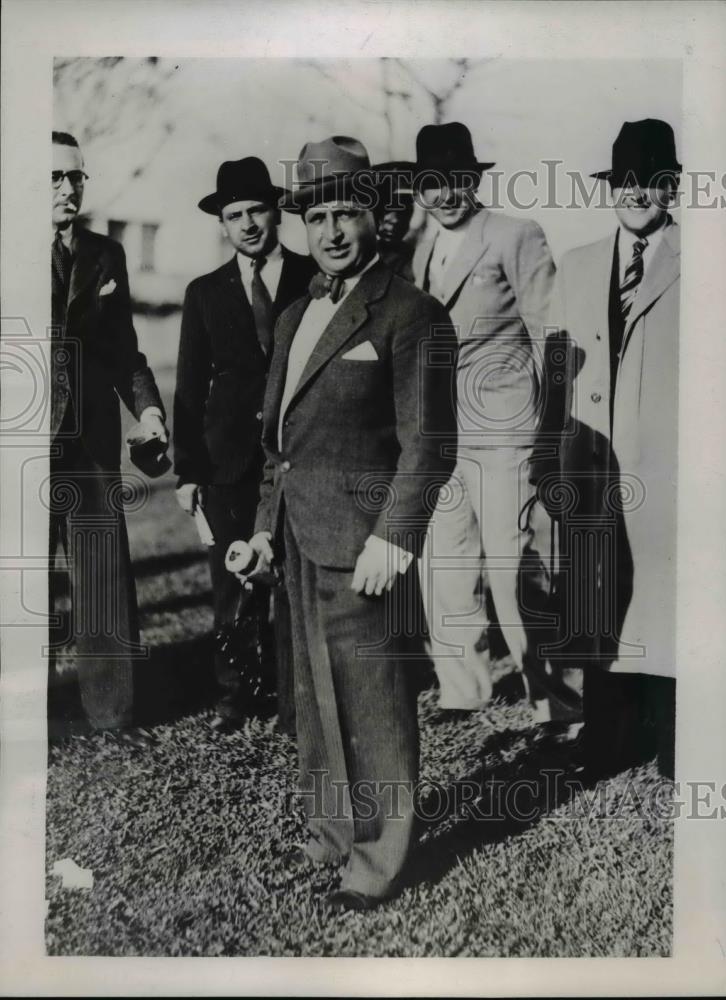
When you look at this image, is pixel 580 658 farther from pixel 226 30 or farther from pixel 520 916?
pixel 226 30

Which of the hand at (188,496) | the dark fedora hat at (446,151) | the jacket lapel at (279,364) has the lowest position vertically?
the hand at (188,496)

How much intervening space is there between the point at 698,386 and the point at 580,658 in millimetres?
787

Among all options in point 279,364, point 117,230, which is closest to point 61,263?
point 117,230

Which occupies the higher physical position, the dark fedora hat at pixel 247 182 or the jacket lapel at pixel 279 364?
the dark fedora hat at pixel 247 182

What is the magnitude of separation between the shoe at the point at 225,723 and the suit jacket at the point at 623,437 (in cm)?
97

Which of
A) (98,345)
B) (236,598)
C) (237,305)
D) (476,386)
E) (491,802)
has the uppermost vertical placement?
(237,305)

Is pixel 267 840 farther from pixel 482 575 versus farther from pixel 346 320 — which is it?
pixel 346 320

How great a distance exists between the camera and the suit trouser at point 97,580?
2152 millimetres

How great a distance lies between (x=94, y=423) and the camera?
2.15m

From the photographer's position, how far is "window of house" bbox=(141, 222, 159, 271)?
2131 millimetres

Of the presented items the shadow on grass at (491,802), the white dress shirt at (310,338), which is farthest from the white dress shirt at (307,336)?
the shadow on grass at (491,802)

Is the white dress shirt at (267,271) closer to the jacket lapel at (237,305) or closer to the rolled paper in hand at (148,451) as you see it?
the jacket lapel at (237,305)

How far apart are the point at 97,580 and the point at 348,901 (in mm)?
1067

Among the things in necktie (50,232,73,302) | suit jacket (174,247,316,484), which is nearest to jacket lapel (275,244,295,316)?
suit jacket (174,247,316,484)
